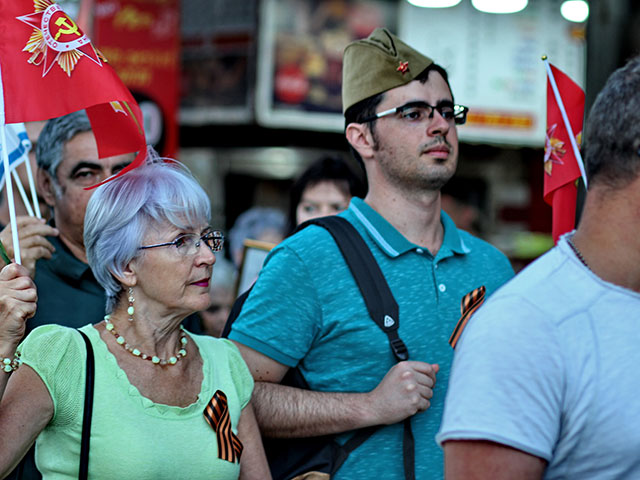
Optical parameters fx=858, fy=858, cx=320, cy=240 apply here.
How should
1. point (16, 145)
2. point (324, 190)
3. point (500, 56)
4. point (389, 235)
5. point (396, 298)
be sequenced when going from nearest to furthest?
1. point (396, 298)
2. point (389, 235)
3. point (16, 145)
4. point (324, 190)
5. point (500, 56)

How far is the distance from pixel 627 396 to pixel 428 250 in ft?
4.39

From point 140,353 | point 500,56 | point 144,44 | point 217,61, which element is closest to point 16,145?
point 140,353

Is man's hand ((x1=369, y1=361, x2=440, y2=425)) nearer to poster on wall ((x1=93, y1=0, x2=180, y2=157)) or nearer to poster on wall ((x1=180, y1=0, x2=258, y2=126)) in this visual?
poster on wall ((x1=93, y1=0, x2=180, y2=157))

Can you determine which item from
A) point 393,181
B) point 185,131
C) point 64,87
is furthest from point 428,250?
point 185,131

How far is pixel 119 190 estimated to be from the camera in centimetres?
260

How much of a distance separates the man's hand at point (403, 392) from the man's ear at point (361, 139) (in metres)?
0.84

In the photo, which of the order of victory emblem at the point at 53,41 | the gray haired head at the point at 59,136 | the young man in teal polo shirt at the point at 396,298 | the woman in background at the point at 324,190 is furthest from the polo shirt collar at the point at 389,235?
the woman in background at the point at 324,190

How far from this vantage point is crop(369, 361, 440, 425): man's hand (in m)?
2.52

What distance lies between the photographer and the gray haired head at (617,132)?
1.64m

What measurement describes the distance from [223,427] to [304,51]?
17.7ft

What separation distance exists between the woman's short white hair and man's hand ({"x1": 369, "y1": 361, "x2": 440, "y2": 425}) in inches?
29.5

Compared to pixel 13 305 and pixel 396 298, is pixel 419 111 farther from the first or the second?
pixel 13 305

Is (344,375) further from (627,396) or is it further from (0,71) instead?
(0,71)

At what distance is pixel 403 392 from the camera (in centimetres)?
252
